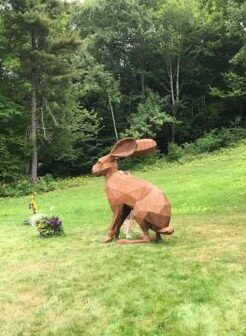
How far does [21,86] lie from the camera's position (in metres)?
29.2

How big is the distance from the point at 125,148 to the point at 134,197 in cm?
101

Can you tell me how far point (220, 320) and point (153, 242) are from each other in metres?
3.66

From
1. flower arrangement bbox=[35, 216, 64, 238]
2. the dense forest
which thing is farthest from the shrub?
flower arrangement bbox=[35, 216, 64, 238]

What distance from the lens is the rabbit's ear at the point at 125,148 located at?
9.81 metres

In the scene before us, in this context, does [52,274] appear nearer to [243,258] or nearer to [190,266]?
[190,266]

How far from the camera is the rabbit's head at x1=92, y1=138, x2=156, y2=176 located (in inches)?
387

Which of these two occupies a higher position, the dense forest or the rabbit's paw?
the dense forest

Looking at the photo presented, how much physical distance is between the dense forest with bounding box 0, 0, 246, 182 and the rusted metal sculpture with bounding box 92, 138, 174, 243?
721 inches

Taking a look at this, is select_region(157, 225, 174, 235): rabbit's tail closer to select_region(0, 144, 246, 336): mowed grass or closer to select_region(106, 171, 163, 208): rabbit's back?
select_region(0, 144, 246, 336): mowed grass

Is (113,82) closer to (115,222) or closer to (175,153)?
(175,153)

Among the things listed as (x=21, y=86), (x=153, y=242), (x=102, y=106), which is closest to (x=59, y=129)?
(x=21, y=86)

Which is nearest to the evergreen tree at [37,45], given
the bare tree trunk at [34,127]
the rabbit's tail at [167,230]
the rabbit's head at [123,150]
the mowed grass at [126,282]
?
the bare tree trunk at [34,127]

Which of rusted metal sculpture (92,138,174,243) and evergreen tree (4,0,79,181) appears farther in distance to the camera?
evergreen tree (4,0,79,181)

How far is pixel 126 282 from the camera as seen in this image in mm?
7285
